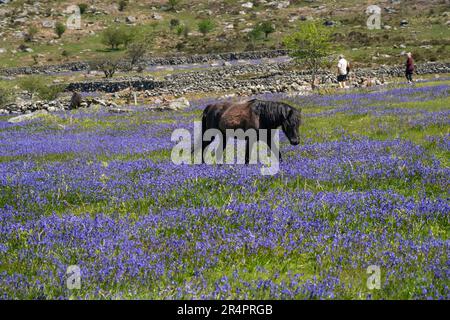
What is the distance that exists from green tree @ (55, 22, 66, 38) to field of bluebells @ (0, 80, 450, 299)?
3093 inches

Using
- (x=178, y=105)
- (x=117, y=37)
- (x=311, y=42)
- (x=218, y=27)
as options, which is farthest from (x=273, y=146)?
(x=218, y=27)

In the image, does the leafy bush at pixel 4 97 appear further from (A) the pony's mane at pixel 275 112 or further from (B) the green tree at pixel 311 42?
(A) the pony's mane at pixel 275 112

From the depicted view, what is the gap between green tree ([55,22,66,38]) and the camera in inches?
3241

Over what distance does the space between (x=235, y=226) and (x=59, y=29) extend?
86.5 m

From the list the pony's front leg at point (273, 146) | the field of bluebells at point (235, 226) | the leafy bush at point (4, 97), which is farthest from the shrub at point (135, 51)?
the pony's front leg at point (273, 146)

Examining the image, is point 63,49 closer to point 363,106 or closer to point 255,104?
point 363,106

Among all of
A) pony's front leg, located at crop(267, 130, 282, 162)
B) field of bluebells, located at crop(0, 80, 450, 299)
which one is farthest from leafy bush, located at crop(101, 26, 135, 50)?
pony's front leg, located at crop(267, 130, 282, 162)

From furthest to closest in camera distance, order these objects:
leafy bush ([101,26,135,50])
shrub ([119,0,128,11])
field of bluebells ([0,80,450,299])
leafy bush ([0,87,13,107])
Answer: shrub ([119,0,128,11]), leafy bush ([101,26,135,50]), leafy bush ([0,87,13,107]), field of bluebells ([0,80,450,299])

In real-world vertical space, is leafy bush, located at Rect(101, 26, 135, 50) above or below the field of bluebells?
below

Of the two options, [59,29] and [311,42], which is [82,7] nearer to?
[59,29]

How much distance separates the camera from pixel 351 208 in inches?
266

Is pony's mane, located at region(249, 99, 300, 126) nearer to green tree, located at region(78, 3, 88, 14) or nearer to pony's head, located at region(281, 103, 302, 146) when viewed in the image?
pony's head, located at region(281, 103, 302, 146)

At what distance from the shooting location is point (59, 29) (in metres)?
83.1

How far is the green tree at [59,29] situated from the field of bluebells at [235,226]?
78.6 m
